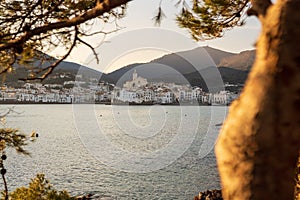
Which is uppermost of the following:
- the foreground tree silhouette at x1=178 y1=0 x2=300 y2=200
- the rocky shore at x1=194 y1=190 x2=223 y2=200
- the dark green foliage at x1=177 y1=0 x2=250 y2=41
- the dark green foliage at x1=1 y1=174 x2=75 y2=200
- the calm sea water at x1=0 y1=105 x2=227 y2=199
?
the dark green foliage at x1=177 y1=0 x2=250 y2=41

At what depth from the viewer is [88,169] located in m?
24.1

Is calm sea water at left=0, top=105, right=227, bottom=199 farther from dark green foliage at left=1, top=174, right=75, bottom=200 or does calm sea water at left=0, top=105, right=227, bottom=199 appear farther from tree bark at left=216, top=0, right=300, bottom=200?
tree bark at left=216, top=0, right=300, bottom=200

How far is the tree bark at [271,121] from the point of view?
1.09m

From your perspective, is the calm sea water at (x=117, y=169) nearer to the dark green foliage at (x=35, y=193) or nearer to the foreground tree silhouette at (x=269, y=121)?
the dark green foliage at (x=35, y=193)

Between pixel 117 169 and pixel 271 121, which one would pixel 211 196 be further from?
pixel 271 121

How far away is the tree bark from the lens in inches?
42.9

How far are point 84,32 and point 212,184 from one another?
696 inches

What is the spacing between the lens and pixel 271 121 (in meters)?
1.09

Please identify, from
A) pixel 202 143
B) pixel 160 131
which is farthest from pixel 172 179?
pixel 160 131

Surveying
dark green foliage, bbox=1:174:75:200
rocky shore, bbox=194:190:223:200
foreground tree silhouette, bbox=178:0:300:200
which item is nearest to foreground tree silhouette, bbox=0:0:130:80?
foreground tree silhouette, bbox=178:0:300:200

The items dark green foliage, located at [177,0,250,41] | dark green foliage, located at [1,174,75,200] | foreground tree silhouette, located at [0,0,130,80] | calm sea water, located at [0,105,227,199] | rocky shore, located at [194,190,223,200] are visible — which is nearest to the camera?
foreground tree silhouette, located at [0,0,130,80]

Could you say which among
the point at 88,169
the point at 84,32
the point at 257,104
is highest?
the point at 84,32

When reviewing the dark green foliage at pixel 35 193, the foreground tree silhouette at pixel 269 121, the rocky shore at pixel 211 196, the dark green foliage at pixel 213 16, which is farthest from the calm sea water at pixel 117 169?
the foreground tree silhouette at pixel 269 121

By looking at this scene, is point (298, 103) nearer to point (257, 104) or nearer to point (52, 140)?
point (257, 104)
